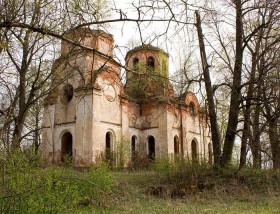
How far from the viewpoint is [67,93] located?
74.9ft

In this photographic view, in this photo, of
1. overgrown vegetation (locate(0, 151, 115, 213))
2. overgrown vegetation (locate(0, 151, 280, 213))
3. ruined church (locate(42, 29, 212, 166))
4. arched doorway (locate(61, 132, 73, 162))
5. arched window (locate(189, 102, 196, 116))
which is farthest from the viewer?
arched window (locate(189, 102, 196, 116))

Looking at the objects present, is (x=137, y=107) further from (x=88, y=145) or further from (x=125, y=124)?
(x=88, y=145)

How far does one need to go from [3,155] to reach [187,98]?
917 inches

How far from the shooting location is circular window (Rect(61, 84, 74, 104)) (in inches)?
890

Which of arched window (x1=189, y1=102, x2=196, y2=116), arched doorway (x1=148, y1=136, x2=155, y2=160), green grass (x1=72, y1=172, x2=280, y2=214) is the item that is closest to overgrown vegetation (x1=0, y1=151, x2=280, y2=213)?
green grass (x1=72, y1=172, x2=280, y2=214)

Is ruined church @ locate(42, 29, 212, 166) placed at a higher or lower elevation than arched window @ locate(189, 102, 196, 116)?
lower

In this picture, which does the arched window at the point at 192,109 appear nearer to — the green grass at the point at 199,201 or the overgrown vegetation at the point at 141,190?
the overgrown vegetation at the point at 141,190

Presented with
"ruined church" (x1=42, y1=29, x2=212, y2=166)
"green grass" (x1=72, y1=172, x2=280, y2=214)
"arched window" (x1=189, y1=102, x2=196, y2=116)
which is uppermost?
"arched window" (x1=189, y1=102, x2=196, y2=116)

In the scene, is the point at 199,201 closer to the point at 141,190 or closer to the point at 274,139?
the point at 141,190

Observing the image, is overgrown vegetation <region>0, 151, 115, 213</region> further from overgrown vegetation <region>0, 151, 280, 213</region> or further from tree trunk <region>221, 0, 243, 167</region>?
tree trunk <region>221, 0, 243, 167</region>

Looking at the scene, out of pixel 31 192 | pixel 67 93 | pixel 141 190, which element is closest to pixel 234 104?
pixel 141 190

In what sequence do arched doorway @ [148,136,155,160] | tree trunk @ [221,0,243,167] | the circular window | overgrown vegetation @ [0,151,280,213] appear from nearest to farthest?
overgrown vegetation @ [0,151,280,213], tree trunk @ [221,0,243,167], the circular window, arched doorway @ [148,136,155,160]

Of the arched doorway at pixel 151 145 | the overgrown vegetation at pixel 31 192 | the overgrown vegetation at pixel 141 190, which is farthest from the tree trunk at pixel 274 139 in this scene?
the arched doorway at pixel 151 145

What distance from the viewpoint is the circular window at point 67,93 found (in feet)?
74.2
